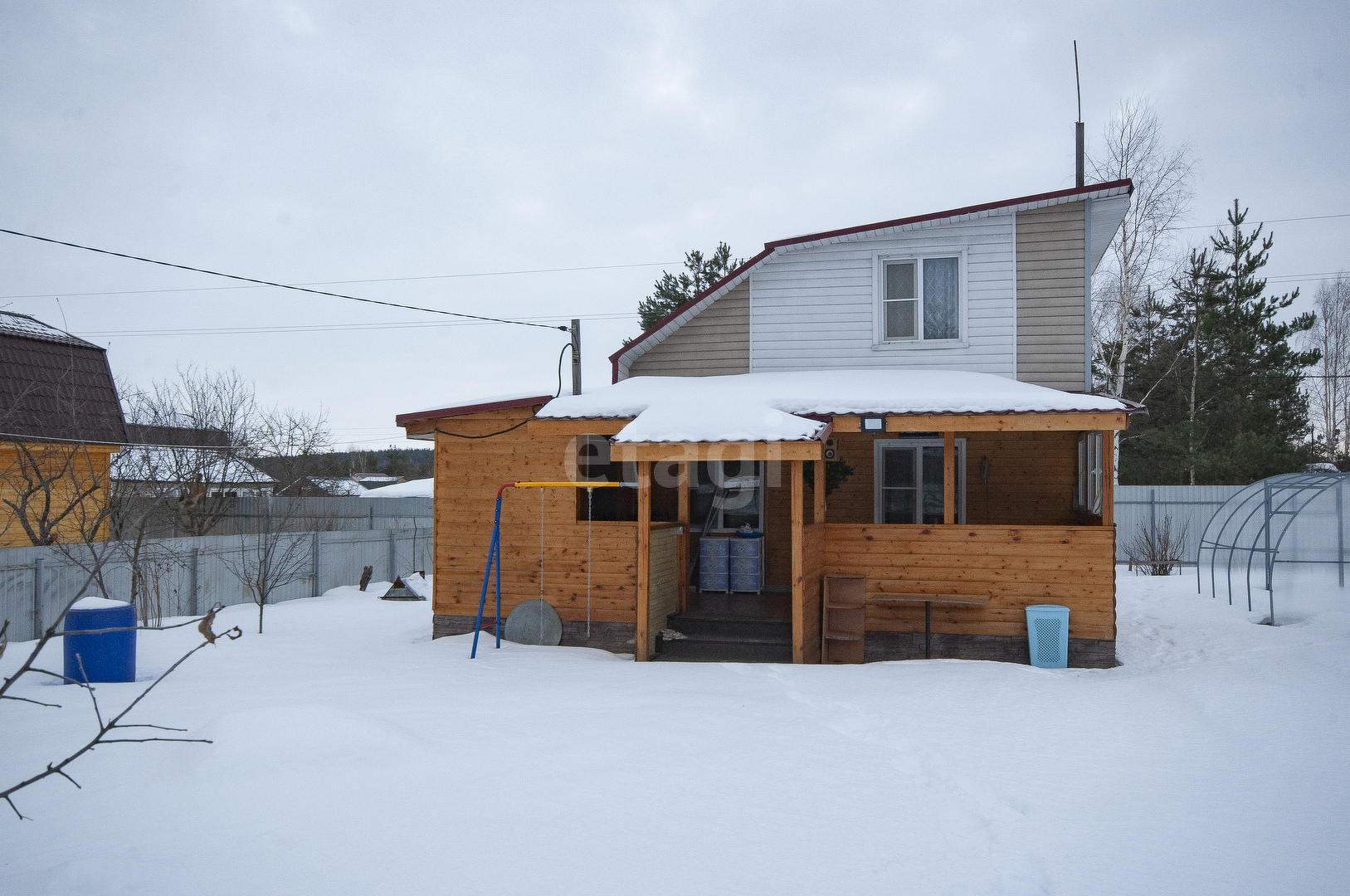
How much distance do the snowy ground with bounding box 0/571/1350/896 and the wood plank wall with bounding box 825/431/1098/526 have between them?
3800 millimetres

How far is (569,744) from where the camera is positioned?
5.74 m

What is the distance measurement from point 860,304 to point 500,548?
6.06 metres

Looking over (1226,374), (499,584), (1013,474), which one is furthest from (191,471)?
(1226,374)

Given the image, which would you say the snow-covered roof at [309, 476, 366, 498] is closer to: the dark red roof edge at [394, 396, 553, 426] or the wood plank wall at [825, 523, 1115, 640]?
the dark red roof edge at [394, 396, 553, 426]

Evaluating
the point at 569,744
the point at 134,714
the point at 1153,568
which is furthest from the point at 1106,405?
the point at 1153,568

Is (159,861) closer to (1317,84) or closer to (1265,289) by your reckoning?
(1317,84)

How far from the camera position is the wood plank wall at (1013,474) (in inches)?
462

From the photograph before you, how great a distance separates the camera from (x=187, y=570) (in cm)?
1505

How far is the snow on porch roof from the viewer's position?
864 centimetres

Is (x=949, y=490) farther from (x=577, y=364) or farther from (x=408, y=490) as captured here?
(x=408, y=490)

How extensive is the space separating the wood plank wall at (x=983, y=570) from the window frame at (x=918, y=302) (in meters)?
3.07

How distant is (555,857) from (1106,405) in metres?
7.17

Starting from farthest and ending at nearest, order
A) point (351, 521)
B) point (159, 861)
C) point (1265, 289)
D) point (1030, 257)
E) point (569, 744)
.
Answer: point (351, 521) < point (1265, 289) < point (1030, 257) < point (569, 744) < point (159, 861)

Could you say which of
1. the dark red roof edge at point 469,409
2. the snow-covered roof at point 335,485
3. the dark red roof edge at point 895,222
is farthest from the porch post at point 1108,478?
the snow-covered roof at point 335,485
